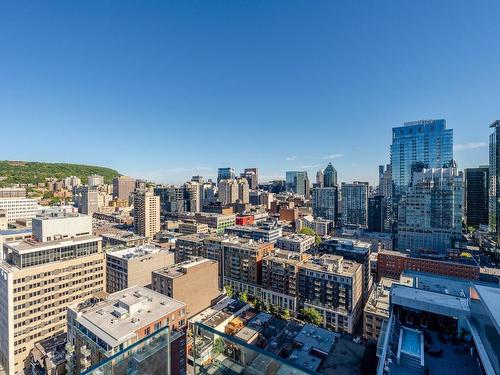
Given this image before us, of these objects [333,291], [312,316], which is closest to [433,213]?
[333,291]

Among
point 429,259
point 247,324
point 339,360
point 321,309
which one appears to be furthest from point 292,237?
point 339,360

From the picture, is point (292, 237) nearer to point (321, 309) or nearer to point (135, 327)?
point (321, 309)

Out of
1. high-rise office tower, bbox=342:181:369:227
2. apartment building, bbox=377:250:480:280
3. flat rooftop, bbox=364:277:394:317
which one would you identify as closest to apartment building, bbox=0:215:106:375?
flat rooftop, bbox=364:277:394:317

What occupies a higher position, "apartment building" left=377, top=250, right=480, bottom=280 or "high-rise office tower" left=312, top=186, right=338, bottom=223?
"high-rise office tower" left=312, top=186, right=338, bottom=223

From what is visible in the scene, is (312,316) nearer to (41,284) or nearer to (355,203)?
(41,284)

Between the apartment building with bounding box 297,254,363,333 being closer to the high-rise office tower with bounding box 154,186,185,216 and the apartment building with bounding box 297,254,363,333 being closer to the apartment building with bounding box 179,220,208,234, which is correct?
the apartment building with bounding box 179,220,208,234

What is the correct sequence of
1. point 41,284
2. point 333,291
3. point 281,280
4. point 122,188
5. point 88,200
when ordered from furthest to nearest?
point 122,188 → point 88,200 → point 281,280 → point 333,291 → point 41,284

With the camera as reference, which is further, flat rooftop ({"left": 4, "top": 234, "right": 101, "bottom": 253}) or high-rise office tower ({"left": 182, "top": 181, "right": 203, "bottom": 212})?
high-rise office tower ({"left": 182, "top": 181, "right": 203, "bottom": 212})

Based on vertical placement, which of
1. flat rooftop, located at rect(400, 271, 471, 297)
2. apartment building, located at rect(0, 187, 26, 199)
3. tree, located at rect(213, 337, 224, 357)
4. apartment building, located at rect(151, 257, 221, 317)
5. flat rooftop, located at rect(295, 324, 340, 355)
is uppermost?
Answer: apartment building, located at rect(0, 187, 26, 199)
